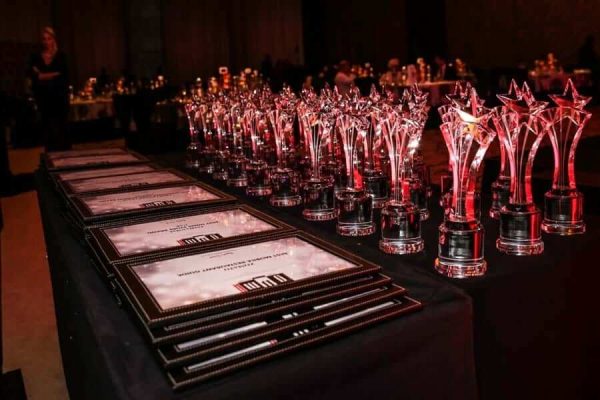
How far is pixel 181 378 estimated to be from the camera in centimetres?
66

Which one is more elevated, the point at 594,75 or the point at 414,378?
the point at 594,75

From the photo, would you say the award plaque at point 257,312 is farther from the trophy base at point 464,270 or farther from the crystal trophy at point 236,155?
the crystal trophy at point 236,155

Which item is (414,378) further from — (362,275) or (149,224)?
(149,224)

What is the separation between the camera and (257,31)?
1370 cm

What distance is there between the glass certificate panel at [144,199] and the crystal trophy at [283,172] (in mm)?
147

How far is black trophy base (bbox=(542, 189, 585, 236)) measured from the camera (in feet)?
3.74

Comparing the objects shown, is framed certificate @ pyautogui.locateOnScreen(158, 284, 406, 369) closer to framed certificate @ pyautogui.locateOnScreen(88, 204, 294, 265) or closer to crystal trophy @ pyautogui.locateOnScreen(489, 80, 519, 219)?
framed certificate @ pyautogui.locateOnScreen(88, 204, 294, 265)

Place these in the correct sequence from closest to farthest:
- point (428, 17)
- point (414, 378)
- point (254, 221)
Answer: point (414, 378) → point (254, 221) → point (428, 17)

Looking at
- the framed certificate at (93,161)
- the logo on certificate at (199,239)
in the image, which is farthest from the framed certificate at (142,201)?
the framed certificate at (93,161)

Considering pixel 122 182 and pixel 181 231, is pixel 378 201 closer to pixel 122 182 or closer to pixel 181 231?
pixel 181 231

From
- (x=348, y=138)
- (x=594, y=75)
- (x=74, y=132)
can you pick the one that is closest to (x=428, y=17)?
(x=594, y=75)

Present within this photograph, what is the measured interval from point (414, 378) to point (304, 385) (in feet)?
0.57

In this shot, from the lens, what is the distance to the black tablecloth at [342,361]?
2.24 ft

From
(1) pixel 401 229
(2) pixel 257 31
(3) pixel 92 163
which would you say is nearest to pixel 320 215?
(1) pixel 401 229
